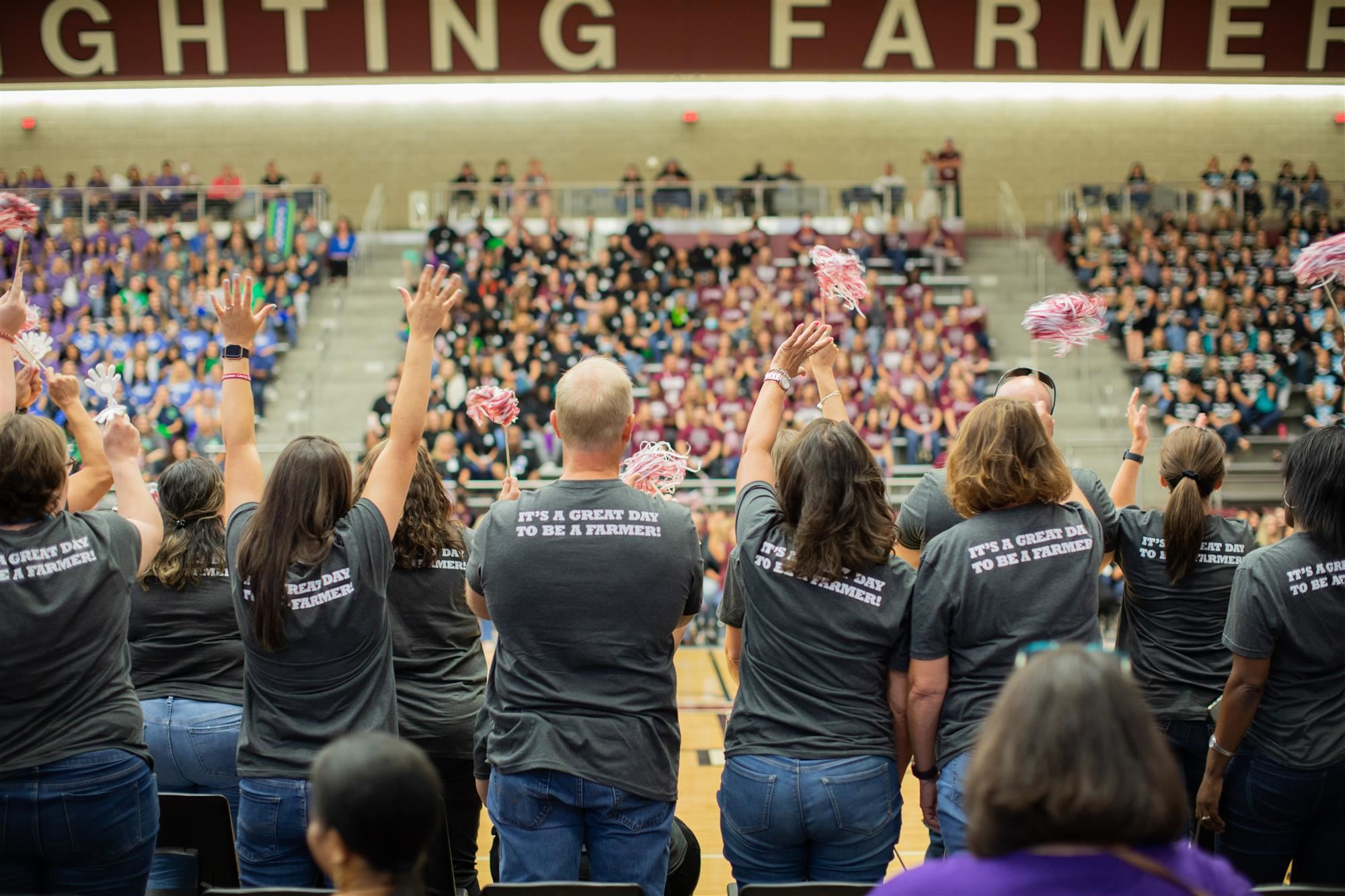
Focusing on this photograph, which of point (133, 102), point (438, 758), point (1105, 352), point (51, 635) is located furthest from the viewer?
point (133, 102)

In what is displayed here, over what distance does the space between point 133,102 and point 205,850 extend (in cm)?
1915

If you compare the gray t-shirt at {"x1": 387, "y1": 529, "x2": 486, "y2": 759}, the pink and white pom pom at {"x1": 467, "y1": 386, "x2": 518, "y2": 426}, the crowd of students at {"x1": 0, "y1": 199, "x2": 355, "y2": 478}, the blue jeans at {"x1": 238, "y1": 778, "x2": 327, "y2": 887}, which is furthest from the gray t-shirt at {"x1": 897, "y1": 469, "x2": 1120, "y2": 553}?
the crowd of students at {"x1": 0, "y1": 199, "x2": 355, "y2": 478}

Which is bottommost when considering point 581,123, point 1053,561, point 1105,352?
point 1105,352

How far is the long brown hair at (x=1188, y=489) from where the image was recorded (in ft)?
10.8

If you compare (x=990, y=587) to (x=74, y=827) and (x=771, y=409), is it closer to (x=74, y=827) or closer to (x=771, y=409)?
(x=771, y=409)

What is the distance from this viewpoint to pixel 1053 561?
8.55 ft

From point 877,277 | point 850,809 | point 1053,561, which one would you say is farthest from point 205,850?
point 877,277

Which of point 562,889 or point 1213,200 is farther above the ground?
point 1213,200

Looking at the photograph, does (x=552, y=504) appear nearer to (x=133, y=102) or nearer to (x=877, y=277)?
(x=877, y=277)

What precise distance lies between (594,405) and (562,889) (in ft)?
3.38

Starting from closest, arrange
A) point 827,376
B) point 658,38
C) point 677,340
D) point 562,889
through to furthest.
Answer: point 562,889, point 827,376, point 677,340, point 658,38

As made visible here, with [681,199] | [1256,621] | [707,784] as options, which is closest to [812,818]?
[1256,621]

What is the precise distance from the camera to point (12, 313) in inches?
119

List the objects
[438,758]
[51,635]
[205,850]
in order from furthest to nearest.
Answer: [438,758] → [205,850] → [51,635]
